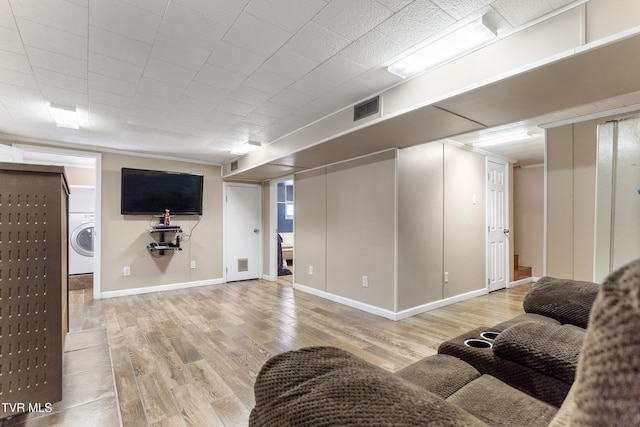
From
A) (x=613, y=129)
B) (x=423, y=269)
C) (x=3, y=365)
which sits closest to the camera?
(x=3, y=365)

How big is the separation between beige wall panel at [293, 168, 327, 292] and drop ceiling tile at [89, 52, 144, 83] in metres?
2.78

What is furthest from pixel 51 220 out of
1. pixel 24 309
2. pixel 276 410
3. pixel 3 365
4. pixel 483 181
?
pixel 483 181

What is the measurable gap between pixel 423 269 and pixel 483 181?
2016mm

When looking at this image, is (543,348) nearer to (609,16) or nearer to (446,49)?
(609,16)

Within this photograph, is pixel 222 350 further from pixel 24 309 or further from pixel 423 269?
pixel 423 269

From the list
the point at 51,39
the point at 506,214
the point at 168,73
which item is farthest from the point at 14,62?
the point at 506,214

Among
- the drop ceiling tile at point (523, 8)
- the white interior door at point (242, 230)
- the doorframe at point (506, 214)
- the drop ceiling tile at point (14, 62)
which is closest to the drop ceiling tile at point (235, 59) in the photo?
the drop ceiling tile at point (14, 62)

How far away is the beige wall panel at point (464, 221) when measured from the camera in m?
4.22

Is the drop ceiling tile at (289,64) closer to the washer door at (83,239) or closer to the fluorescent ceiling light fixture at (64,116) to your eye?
the fluorescent ceiling light fixture at (64,116)

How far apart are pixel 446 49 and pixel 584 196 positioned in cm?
226

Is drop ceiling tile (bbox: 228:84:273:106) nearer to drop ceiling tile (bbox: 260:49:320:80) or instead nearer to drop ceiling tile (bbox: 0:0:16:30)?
drop ceiling tile (bbox: 260:49:320:80)

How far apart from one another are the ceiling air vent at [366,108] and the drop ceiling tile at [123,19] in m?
1.65

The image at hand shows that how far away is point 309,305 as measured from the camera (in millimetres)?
4184

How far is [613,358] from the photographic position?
0.27m
